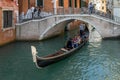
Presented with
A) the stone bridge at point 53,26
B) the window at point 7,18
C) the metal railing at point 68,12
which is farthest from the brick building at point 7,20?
the metal railing at point 68,12

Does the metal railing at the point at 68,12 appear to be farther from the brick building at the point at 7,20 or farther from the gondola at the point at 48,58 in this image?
the gondola at the point at 48,58

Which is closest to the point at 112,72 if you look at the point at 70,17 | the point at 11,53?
the point at 11,53

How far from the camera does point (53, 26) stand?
19438mm

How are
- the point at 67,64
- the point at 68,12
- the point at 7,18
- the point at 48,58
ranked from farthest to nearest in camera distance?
1. the point at 68,12
2. the point at 7,18
3. the point at 67,64
4. the point at 48,58

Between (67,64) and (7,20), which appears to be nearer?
(67,64)

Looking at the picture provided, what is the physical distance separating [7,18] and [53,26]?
3181mm

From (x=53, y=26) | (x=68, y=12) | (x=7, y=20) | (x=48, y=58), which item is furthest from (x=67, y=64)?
(x=68, y=12)

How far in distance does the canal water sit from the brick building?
24.7 inches

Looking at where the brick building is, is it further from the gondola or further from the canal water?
the gondola

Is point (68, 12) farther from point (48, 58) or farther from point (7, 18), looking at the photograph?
point (48, 58)

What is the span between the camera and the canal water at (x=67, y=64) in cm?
1077

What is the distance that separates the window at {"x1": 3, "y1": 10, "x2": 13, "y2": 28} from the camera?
17281mm

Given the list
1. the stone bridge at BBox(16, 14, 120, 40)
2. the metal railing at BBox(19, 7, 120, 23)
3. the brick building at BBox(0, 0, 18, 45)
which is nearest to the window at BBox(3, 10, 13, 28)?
the brick building at BBox(0, 0, 18, 45)

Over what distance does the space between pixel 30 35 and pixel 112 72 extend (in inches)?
346
